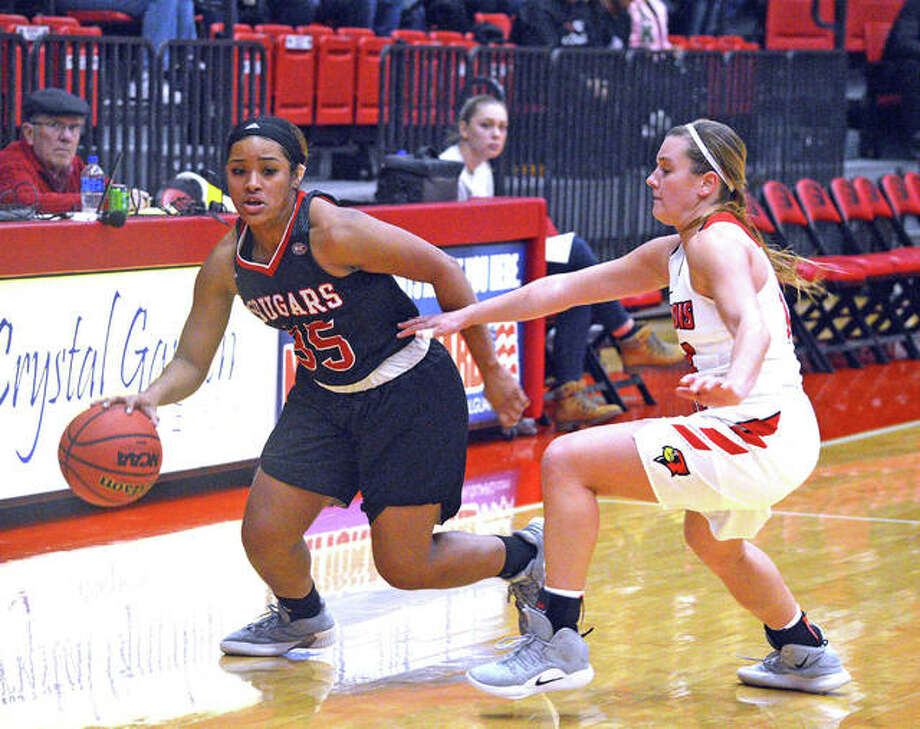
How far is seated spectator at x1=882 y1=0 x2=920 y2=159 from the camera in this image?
727 inches

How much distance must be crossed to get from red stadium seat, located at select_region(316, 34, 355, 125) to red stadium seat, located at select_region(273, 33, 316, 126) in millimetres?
68

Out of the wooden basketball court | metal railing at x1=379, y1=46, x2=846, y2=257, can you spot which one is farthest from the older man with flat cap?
metal railing at x1=379, y1=46, x2=846, y2=257

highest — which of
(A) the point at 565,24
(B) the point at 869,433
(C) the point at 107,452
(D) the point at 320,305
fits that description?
(A) the point at 565,24

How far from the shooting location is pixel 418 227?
8.30 meters

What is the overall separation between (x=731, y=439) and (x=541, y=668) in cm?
79

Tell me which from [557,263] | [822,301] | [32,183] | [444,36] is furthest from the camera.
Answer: [444,36]

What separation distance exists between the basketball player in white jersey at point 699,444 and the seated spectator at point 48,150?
11.7 feet

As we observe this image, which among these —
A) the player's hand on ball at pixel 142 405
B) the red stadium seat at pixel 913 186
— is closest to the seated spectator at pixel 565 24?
the red stadium seat at pixel 913 186

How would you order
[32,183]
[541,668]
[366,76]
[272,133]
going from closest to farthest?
[541,668], [272,133], [32,183], [366,76]

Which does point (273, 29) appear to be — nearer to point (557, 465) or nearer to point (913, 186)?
point (913, 186)

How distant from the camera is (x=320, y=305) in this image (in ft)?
16.0

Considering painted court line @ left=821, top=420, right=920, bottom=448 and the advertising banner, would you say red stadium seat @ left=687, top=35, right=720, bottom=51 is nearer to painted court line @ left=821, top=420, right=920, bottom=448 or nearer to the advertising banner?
painted court line @ left=821, top=420, right=920, bottom=448

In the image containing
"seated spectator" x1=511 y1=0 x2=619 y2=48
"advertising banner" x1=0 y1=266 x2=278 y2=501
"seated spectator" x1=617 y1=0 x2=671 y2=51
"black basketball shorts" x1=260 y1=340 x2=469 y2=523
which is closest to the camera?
"black basketball shorts" x1=260 y1=340 x2=469 y2=523

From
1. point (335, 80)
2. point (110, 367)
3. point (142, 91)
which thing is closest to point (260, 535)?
point (110, 367)
